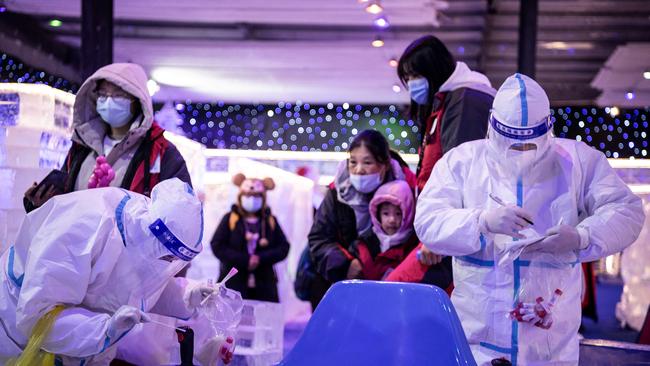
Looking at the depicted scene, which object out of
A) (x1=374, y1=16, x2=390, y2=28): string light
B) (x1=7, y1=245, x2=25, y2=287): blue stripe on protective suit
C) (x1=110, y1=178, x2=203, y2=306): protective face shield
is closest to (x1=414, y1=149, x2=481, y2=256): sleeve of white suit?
(x1=110, y1=178, x2=203, y2=306): protective face shield

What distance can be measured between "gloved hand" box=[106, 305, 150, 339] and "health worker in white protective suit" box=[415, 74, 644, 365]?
889 millimetres

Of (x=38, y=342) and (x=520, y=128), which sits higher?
(x=520, y=128)

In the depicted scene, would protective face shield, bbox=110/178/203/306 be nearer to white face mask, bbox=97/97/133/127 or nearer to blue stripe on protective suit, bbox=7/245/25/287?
blue stripe on protective suit, bbox=7/245/25/287

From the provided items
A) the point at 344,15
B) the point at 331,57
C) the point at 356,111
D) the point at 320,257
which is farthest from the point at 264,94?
the point at 320,257

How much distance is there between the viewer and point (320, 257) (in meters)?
3.54

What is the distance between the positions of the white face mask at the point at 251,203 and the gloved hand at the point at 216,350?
13.9 ft

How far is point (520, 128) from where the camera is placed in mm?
2434

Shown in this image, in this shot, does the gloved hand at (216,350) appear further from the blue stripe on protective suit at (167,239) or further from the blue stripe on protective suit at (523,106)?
the blue stripe on protective suit at (523,106)

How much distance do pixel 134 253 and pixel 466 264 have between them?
1.02 m

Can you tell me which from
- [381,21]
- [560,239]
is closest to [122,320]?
[560,239]

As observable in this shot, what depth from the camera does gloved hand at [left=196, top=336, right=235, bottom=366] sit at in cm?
259

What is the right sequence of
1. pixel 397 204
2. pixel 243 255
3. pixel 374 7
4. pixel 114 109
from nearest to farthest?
pixel 397 204, pixel 114 109, pixel 243 255, pixel 374 7

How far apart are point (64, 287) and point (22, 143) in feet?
8.65

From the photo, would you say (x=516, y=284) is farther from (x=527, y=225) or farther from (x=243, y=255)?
(x=243, y=255)
